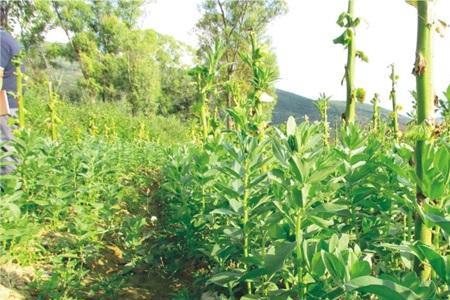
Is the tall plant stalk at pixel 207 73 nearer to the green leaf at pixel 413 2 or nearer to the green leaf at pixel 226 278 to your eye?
the green leaf at pixel 226 278

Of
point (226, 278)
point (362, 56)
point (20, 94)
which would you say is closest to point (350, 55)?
point (362, 56)

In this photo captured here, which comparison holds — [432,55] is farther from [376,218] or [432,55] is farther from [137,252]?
[137,252]

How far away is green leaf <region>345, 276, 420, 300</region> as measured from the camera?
118 centimetres

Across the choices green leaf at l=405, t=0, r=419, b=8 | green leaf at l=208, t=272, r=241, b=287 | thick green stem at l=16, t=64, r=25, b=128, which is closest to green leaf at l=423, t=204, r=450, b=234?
green leaf at l=405, t=0, r=419, b=8

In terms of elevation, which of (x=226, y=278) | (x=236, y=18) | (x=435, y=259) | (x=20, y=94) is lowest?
(x=226, y=278)

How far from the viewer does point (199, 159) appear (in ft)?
11.7

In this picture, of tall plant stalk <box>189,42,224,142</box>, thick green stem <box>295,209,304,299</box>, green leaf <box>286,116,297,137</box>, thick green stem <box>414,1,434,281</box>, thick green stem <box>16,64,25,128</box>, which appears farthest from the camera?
thick green stem <box>16,64,25,128</box>

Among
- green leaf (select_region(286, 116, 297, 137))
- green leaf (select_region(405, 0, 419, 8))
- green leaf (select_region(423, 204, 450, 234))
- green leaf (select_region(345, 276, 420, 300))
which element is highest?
green leaf (select_region(405, 0, 419, 8))

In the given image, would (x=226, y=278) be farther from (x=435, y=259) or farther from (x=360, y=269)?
(x=435, y=259)

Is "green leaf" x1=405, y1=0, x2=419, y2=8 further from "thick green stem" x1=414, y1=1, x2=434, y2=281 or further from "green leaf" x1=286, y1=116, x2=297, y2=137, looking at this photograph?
"green leaf" x1=286, y1=116, x2=297, y2=137

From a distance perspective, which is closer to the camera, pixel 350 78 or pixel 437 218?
pixel 437 218

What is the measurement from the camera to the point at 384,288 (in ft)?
3.92

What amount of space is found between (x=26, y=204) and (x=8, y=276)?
3.13 ft

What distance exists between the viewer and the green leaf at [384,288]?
1183 millimetres
